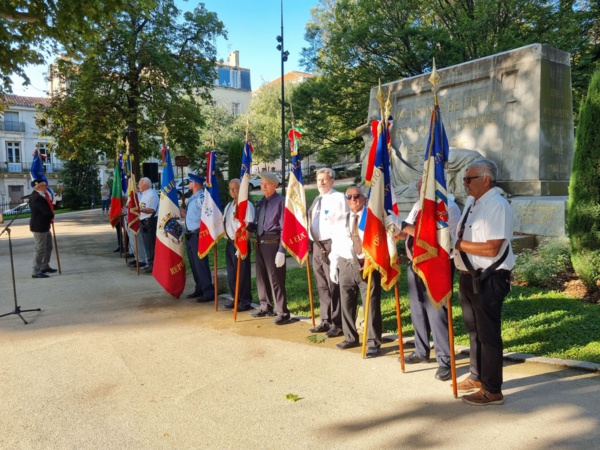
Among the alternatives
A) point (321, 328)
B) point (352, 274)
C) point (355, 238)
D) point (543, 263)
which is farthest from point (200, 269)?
point (543, 263)

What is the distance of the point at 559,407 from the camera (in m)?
3.85

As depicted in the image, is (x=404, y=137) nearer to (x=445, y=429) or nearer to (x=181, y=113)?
(x=445, y=429)

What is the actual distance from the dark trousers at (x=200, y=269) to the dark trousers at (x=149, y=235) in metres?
3.04

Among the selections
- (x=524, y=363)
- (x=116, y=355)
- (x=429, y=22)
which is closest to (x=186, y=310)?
(x=116, y=355)

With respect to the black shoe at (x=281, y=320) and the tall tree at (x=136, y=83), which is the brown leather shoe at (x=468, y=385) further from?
the tall tree at (x=136, y=83)

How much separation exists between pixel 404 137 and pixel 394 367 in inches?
359

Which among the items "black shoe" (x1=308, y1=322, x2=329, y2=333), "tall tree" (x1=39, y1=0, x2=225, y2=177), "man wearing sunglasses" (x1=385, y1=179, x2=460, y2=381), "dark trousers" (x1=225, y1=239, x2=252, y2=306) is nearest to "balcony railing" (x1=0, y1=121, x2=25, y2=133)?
"tall tree" (x1=39, y1=0, x2=225, y2=177)


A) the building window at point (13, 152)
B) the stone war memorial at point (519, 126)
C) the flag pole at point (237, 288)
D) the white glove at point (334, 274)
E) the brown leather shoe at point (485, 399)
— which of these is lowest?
the brown leather shoe at point (485, 399)

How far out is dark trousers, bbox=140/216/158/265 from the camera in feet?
36.1

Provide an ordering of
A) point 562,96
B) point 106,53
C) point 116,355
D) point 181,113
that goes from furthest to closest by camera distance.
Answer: point 181,113 < point 106,53 < point 562,96 < point 116,355

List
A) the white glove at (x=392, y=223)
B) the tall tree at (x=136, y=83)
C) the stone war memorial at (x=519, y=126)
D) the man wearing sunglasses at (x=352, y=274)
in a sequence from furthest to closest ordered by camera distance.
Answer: the tall tree at (x=136, y=83), the stone war memorial at (x=519, y=126), the man wearing sunglasses at (x=352, y=274), the white glove at (x=392, y=223)

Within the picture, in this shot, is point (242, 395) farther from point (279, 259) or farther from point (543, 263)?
Result: point (543, 263)

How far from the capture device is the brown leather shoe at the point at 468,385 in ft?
13.9

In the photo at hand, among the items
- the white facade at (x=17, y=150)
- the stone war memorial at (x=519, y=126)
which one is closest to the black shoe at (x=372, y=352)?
the stone war memorial at (x=519, y=126)
